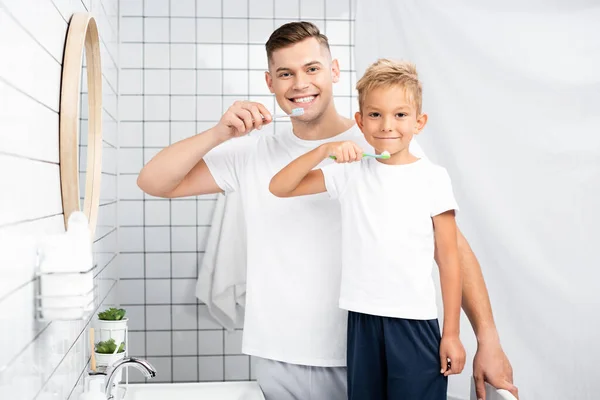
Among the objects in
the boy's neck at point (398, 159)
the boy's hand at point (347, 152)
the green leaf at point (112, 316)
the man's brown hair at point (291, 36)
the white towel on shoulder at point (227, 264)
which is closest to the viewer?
the boy's hand at point (347, 152)

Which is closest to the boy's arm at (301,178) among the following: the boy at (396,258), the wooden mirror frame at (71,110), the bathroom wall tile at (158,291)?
the boy at (396,258)

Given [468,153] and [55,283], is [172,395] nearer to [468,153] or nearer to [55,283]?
[55,283]

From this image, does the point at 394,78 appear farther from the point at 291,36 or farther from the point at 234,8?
the point at 234,8

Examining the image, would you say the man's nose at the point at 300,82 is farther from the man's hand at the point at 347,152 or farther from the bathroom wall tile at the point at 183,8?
the bathroom wall tile at the point at 183,8

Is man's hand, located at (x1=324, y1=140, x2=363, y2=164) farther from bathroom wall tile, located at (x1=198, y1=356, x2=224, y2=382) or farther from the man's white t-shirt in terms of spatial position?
bathroom wall tile, located at (x1=198, y1=356, x2=224, y2=382)

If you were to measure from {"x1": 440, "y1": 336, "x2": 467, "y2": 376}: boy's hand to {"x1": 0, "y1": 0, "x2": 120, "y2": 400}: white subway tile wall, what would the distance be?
2.51 ft

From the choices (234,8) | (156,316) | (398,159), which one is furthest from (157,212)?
(398,159)

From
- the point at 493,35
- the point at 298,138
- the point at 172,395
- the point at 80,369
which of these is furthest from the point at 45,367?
the point at 493,35

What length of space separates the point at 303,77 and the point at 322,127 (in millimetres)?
138

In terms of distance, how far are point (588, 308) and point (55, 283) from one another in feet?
3.70

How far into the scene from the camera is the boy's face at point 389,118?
Result: 1306 mm

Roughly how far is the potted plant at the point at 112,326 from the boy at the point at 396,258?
73cm

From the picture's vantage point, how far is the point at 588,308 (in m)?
1.42

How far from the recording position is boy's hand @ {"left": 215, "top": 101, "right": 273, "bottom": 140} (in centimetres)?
139
